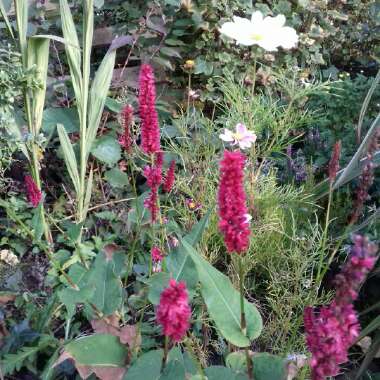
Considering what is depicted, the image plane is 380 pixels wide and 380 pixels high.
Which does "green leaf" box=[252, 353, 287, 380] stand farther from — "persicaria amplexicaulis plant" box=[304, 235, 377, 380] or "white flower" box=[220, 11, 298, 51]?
"white flower" box=[220, 11, 298, 51]

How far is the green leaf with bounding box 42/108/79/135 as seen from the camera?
2268 millimetres

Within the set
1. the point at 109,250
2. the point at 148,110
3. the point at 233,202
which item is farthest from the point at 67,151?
the point at 233,202

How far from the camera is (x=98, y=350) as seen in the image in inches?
44.8

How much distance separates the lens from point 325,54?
10.8 feet

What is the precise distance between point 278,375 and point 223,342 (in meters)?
0.58

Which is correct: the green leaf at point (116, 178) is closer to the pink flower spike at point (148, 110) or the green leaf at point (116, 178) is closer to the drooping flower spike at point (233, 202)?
the pink flower spike at point (148, 110)

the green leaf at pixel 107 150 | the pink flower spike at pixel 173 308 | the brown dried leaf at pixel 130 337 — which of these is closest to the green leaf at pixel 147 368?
the brown dried leaf at pixel 130 337

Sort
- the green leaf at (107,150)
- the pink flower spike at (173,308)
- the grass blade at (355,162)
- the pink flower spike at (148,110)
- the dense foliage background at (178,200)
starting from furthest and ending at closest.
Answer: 1. the green leaf at (107,150)
2. the grass blade at (355,162)
3. the dense foliage background at (178,200)
4. the pink flower spike at (148,110)
5. the pink flower spike at (173,308)

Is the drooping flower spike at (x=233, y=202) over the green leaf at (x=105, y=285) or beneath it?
over

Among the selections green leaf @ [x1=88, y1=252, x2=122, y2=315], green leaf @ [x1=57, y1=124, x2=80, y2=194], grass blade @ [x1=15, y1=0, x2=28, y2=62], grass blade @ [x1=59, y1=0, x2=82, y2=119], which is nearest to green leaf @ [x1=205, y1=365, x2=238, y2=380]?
green leaf @ [x1=88, y1=252, x2=122, y2=315]

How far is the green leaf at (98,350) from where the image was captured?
3.59ft

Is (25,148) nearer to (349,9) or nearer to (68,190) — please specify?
(68,190)

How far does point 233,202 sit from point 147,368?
0.48 m

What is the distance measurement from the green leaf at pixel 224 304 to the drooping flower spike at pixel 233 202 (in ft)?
0.77
